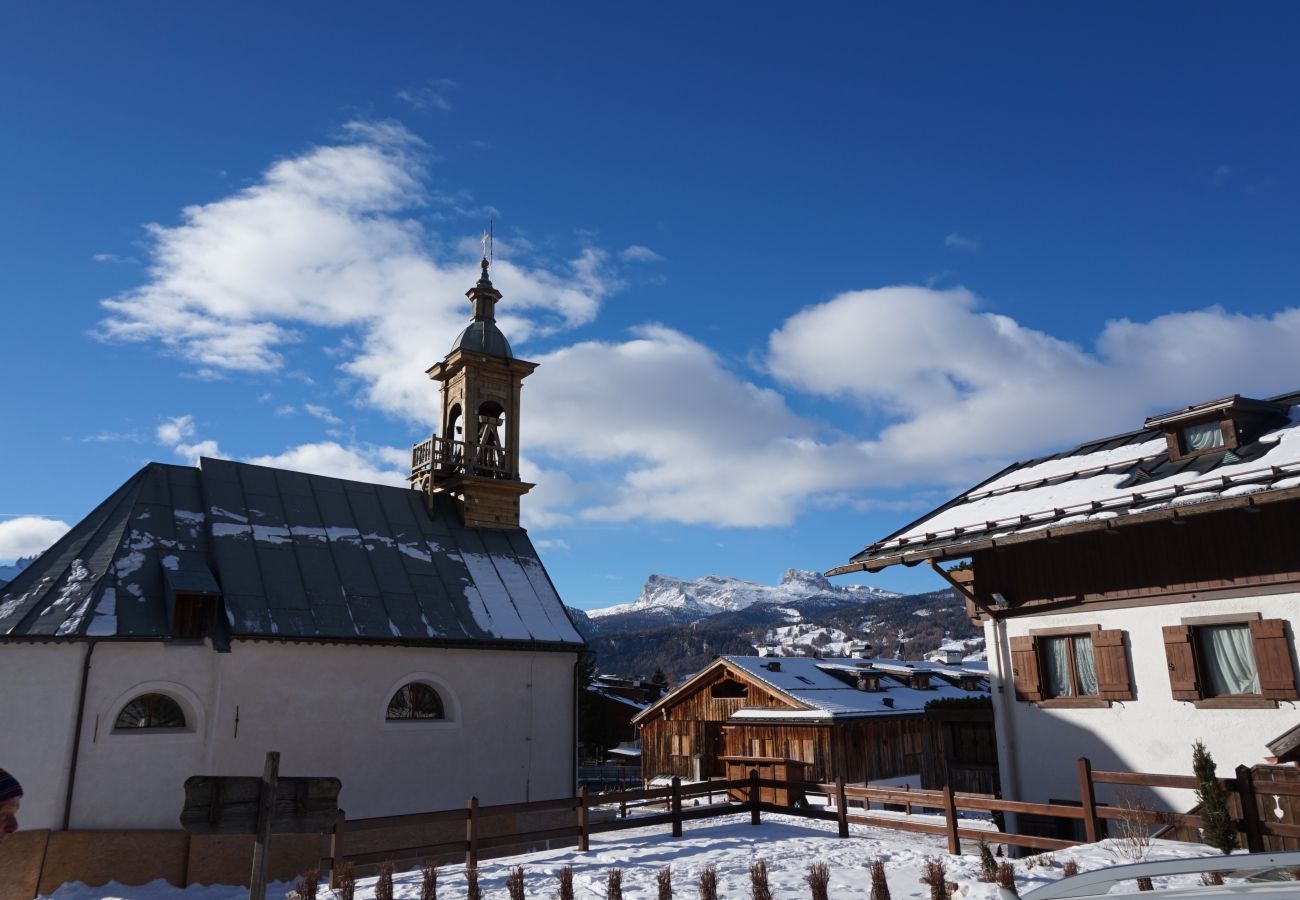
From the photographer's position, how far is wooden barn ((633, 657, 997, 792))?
32.6m

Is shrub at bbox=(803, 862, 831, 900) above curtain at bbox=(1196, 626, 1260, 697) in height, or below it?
below

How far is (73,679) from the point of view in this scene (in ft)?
52.9

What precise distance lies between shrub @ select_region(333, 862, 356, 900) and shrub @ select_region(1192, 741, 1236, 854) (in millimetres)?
10475

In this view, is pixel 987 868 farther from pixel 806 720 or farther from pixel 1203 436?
pixel 806 720

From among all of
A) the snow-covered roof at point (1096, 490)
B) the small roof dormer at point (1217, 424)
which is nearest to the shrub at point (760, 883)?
the snow-covered roof at point (1096, 490)

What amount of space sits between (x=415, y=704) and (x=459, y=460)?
7.79 meters

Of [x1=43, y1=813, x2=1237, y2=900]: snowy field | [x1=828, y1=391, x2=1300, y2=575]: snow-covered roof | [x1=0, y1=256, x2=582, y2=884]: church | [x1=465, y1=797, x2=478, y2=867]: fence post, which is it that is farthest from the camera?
[x1=0, y1=256, x2=582, y2=884]: church

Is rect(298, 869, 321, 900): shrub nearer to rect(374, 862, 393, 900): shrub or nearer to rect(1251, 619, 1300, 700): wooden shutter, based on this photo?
rect(374, 862, 393, 900): shrub

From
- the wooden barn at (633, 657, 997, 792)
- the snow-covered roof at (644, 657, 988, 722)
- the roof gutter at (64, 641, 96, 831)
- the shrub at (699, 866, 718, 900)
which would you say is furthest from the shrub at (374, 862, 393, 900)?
the snow-covered roof at (644, 657, 988, 722)

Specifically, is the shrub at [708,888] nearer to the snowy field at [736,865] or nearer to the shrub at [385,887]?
the snowy field at [736,865]

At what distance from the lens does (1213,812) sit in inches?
418

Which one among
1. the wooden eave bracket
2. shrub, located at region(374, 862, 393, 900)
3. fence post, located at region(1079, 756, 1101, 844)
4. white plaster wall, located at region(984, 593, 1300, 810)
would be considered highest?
the wooden eave bracket

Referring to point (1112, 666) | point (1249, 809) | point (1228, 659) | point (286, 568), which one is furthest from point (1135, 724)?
point (286, 568)

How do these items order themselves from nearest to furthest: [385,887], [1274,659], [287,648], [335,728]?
[385,887], [1274,659], [287,648], [335,728]
